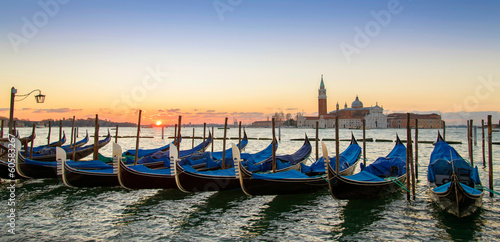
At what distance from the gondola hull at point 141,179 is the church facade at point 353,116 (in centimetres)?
8806

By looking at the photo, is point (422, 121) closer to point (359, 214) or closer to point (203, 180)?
point (359, 214)

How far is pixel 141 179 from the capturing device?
7.06 metres

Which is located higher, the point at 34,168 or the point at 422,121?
the point at 422,121

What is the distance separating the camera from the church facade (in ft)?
323

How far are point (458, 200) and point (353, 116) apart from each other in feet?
330

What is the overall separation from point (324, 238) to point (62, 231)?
12.9 ft

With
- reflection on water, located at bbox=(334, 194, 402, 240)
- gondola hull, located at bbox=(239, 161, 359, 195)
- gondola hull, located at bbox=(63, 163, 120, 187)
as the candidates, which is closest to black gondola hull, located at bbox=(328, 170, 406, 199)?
reflection on water, located at bbox=(334, 194, 402, 240)

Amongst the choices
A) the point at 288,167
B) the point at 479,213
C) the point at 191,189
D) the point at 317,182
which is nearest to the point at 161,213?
the point at 191,189

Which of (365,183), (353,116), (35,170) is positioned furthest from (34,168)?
(353,116)

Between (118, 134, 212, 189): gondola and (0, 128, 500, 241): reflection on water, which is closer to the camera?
(0, 128, 500, 241): reflection on water

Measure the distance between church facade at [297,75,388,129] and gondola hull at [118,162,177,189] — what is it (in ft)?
289

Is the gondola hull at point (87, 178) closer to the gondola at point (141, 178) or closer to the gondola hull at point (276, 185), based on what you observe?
the gondola at point (141, 178)

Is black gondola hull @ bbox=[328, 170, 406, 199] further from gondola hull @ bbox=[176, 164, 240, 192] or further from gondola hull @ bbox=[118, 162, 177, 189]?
gondola hull @ bbox=[118, 162, 177, 189]

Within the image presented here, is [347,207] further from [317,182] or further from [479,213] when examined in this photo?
[479,213]
